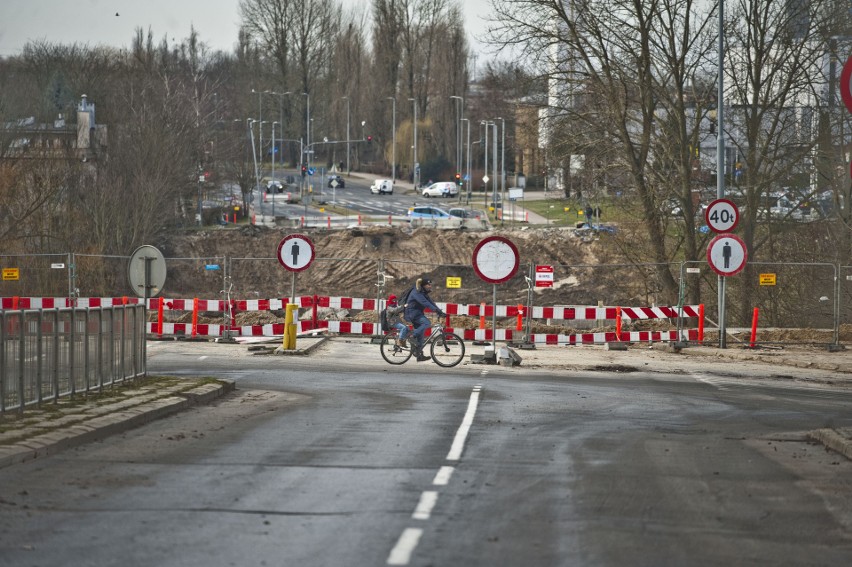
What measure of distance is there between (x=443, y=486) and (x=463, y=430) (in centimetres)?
387

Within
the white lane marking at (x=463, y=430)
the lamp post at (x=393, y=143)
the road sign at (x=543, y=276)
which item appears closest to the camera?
the white lane marking at (x=463, y=430)

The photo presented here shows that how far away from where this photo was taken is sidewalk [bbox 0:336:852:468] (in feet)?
40.7

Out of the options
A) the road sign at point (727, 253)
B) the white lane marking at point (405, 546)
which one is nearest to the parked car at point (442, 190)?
the road sign at point (727, 253)

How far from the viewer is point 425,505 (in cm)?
909

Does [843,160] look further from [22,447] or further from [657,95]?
[22,447]

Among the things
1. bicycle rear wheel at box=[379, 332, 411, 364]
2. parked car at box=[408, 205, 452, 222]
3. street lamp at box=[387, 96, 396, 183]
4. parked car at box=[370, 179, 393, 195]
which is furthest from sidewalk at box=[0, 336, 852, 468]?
street lamp at box=[387, 96, 396, 183]

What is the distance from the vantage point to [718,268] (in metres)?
28.3

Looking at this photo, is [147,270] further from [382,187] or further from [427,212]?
[382,187]

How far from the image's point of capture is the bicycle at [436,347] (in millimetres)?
25047

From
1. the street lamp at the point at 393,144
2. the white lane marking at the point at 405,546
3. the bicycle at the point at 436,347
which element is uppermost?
the street lamp at the point at 393,144

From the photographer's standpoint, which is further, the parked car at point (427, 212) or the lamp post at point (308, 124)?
the lamp post at point (308, 124)

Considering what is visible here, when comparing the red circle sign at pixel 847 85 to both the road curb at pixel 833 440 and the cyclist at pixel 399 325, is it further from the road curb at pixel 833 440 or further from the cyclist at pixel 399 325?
the cyclist at pixel 399 325

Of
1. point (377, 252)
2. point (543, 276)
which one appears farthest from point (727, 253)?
point (377, 252)

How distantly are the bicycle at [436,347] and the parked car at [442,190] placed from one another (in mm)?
92436
